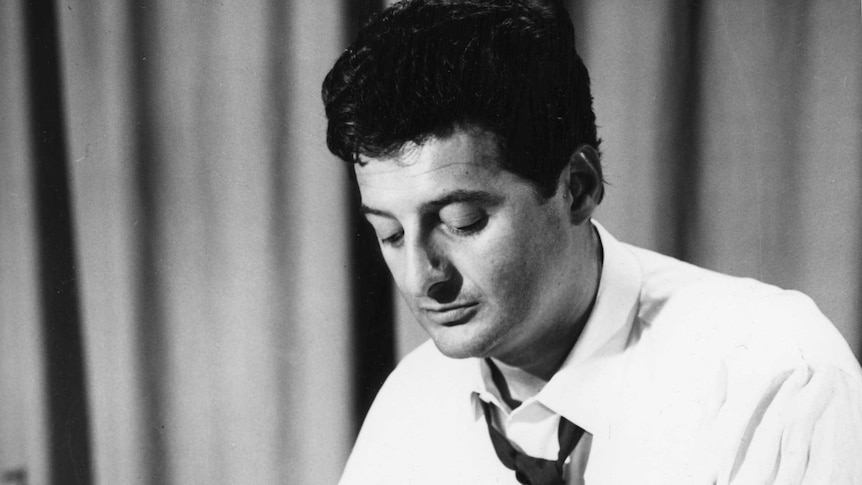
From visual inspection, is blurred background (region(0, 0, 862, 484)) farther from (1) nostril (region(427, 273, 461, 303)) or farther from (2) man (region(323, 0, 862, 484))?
(1) nostril (region(427, 273, 461, 303))

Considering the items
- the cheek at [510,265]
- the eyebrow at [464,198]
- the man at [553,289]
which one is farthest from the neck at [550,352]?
the eyebrow at [464,198]

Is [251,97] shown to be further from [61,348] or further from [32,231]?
[61,348]

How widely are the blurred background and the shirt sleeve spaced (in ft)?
1.13

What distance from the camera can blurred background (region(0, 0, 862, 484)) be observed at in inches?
44.4

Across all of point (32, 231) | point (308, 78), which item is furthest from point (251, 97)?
point (32, 231)

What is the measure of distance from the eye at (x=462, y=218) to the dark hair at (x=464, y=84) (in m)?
0.07

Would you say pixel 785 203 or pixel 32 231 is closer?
pixel 785 203

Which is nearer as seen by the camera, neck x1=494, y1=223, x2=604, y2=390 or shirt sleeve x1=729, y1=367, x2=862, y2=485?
shirt sleeve x1=729, y1=367, x2=862, y2=485

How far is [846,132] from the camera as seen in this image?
3.64 feet

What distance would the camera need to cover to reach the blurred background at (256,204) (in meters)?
1.13

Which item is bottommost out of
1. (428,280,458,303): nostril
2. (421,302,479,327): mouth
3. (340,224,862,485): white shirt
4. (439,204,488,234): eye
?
(340,224,862,485): white shirt

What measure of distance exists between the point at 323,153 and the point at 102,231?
0.42 meters

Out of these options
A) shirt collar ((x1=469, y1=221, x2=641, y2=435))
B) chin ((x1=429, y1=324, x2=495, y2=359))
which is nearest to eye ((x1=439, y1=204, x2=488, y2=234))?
chin ((x1=429, y1=324, x2=495, y2=359))

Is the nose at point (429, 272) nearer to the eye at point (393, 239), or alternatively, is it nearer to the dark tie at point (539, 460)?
the eye at point (393, 239)
